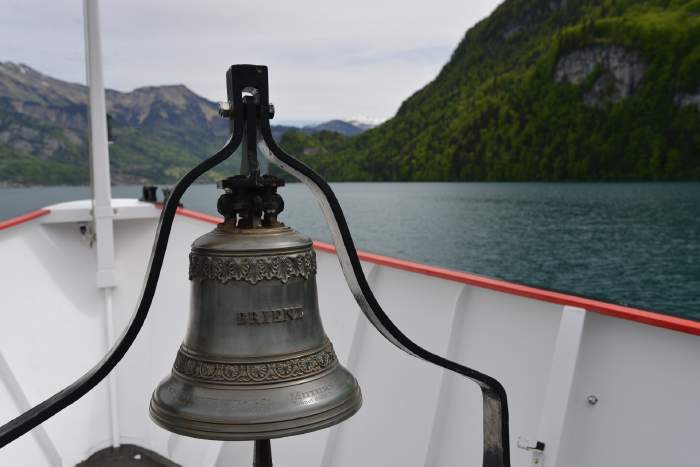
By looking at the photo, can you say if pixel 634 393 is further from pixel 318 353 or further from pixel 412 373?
pixel 318 353

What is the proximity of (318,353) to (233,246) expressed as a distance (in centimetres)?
36

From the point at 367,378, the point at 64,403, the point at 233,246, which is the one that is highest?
Answer: the point at 233,246

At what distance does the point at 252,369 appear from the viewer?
1588 millimetres

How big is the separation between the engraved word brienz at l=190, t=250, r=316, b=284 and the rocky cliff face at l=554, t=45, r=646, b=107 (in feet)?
260

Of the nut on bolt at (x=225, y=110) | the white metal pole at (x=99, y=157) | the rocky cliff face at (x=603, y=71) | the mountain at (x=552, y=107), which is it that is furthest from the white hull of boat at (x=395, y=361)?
the rocky cliff face at (x=603, y=71)

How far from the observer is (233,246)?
1.60 m

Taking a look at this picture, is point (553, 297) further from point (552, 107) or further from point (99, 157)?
point (552, 107)

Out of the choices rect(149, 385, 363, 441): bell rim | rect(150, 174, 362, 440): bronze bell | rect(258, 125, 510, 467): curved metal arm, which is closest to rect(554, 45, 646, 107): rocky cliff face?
rect(258, 125, 510, 467): curved metal arm

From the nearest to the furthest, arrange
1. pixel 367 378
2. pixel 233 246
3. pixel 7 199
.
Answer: pixel 233 246 → pixel 367 378 → pixel 7 199

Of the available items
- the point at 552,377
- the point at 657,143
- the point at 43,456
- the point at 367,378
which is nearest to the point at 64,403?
the point at 552,377

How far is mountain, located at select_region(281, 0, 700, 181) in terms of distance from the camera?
70562mm

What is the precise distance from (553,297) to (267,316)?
4.82 feet

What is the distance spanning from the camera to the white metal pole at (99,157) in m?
4.57

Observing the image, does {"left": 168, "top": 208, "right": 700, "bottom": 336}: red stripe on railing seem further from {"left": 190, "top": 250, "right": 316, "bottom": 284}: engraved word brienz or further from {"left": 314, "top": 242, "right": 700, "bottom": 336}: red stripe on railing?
{"left": 190, "top": 250, "right": 316, "bottom": 284}: engraved word brienz
